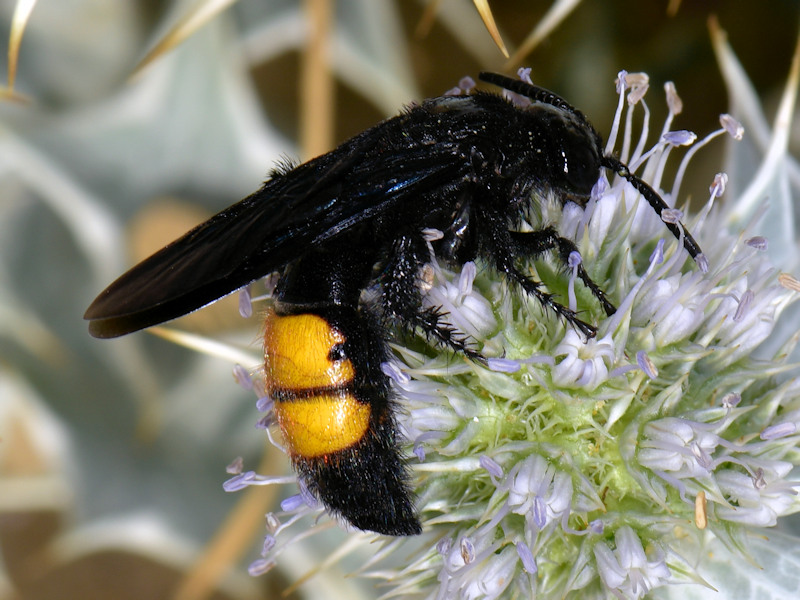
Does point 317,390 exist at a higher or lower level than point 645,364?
higher

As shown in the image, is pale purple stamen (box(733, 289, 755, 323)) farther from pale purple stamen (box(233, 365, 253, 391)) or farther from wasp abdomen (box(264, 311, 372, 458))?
pale purple stamen (box(233, 365, 253, 391))

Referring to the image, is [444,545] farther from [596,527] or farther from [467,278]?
[467,278]

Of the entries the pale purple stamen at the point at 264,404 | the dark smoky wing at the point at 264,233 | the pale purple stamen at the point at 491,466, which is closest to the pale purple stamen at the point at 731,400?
the pale purple stamen at the point at 491,466

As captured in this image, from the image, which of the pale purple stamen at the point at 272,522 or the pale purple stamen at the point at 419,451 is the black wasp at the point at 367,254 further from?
the pale purple stamen at the point at 272,522

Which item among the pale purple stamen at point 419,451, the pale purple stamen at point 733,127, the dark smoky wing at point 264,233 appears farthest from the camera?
the pale purple stamen at point 733,127

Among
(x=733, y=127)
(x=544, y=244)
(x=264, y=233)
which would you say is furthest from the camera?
(x=733, y=127)

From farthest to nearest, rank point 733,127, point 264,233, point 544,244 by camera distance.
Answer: point 733,127, point 544,244, point 264,233

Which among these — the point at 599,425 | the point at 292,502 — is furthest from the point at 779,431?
the point at 292,502
